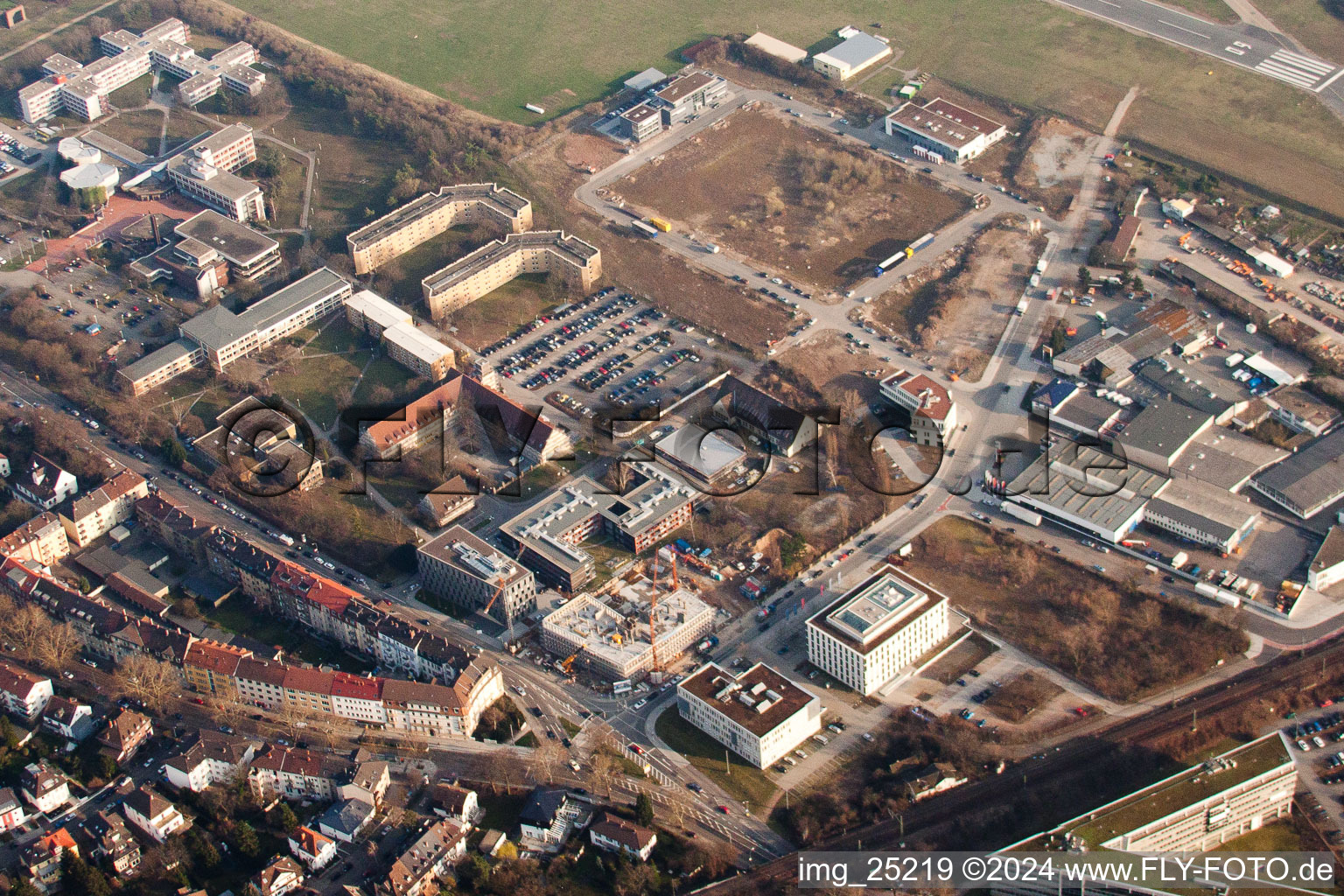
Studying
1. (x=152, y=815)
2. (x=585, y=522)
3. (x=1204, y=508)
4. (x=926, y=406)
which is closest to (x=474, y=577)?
(x=585, y=522)

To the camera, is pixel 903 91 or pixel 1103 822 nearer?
pixel 1103 822

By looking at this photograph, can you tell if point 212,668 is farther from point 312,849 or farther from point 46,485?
point 46,485

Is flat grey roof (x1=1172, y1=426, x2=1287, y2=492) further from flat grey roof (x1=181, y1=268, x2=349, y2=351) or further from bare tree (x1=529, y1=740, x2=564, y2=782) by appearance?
flat grey roof (x1=181, y1=268, x2=349, y2=351)

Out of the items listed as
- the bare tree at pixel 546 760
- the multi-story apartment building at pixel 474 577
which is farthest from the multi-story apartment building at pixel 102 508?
the bare tree at pixel 546 760

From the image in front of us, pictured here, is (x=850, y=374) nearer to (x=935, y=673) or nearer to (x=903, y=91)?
(x=935, y=673)

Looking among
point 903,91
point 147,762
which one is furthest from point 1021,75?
point 147,762

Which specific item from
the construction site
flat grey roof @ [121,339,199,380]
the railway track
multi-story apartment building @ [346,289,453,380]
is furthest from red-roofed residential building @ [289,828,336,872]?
flat grey roof @ [121,339,199,380]

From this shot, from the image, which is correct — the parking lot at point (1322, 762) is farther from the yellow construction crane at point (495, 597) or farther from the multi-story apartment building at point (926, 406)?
the yellow construction crane at point (495, 597)
